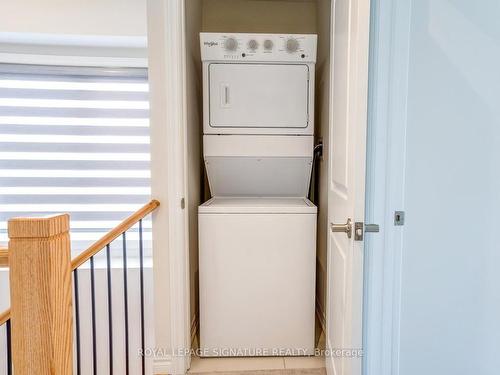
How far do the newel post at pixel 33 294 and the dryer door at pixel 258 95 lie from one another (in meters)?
1.37

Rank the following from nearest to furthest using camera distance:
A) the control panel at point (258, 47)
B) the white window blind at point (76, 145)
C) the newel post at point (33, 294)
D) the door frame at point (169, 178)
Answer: the newel post at point (33, 294) → the door frame at point (169, 178) → the control panel at point (258, 47) → the white window blind at point (76, 145)

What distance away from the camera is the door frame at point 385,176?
1070 millimetres

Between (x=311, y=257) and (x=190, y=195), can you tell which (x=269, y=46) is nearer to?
(x=190, y=195)

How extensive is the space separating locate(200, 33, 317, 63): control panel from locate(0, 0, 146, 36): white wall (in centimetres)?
85

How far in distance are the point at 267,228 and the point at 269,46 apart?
1123mm

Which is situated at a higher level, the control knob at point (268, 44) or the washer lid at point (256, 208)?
the control knob at point (268, 44)

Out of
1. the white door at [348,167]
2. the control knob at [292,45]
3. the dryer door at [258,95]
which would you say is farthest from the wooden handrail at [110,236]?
the control knob at [292,45]

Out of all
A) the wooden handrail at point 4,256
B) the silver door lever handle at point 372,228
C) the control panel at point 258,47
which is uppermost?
the control panel at point 258,47

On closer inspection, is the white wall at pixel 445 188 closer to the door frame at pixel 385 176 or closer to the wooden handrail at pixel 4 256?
the door frame at pixel 385 176

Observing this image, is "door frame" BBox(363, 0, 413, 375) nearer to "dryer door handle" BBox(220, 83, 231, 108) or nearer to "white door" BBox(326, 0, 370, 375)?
"white door" BBox(326, 0, 370, 375)

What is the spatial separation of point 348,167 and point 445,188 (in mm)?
445

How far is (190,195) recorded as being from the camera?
1.74 metres

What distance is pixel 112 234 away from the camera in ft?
4.31

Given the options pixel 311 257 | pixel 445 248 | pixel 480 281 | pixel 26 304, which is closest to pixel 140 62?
pixel 311 257
